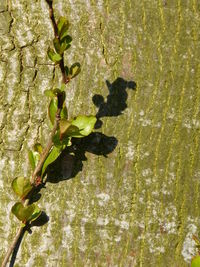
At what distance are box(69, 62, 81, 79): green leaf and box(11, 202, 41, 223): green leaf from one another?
36cm

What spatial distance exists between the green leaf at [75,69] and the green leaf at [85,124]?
0.37 ft

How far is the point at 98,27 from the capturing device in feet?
4.22

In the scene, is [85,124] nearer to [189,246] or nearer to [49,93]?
[49,93]

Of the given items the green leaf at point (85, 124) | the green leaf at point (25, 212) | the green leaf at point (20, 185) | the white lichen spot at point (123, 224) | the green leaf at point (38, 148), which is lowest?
the white lichen spot at point (123, 224)

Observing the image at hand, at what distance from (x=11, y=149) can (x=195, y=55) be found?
1.93 feet

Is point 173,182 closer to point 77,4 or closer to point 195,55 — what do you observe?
point 195,55

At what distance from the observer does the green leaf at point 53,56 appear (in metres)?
1.15

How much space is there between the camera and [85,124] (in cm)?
120

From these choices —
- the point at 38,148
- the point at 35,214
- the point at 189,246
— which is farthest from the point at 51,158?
the point at 189,246

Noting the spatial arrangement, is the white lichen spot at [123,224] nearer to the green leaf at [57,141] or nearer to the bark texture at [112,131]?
the bark texture at [112,131]

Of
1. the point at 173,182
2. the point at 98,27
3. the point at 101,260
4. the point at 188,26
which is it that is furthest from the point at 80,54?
the point at 101,260

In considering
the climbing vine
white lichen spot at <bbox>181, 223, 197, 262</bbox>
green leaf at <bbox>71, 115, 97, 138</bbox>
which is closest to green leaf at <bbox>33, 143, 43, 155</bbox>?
the climbing vine

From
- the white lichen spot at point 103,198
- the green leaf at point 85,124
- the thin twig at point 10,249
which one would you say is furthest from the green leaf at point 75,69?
the thin twig at point 10,249

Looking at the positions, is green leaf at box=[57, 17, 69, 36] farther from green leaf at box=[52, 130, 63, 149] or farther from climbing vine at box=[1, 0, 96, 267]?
green leaf at box=[52, 130, 63, 149]
